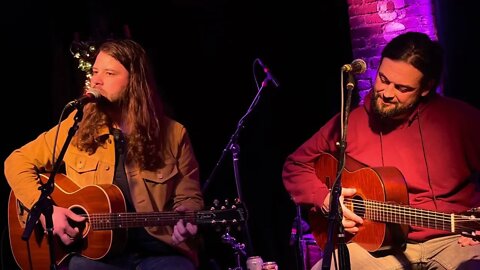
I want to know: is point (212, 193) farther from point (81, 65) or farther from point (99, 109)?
point (99, 109)

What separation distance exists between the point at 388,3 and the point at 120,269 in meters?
2.98

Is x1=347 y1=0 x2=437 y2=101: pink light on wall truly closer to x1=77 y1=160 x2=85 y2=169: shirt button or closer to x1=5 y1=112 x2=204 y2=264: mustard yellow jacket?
x1=5 y1=112 x2=204 y2=264: mustard yellow jacket

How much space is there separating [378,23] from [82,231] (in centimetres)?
288

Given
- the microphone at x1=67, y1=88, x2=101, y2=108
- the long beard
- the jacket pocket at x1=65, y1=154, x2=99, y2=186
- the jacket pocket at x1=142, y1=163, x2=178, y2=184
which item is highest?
the microphone at x1=67, y1=88, x2=101, y2=108

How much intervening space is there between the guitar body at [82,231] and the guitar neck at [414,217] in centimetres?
158

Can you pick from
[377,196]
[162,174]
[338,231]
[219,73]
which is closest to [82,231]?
[162,174]

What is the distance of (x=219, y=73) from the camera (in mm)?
7250

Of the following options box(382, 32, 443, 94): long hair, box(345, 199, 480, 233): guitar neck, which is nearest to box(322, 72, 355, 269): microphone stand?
box(345, 199, 480, 233): guitar neck

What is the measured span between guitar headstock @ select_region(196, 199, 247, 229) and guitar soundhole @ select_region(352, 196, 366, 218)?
2.35 feet

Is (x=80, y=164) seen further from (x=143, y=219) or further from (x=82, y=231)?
(x=143, y=219)

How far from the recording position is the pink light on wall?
5246 millimetres

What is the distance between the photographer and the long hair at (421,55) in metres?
4.29

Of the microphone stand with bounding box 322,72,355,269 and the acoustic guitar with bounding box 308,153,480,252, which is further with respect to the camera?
the acoustic guitar with bounding box 308,153,480,252

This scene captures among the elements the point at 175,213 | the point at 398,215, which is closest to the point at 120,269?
the point at 175,213
